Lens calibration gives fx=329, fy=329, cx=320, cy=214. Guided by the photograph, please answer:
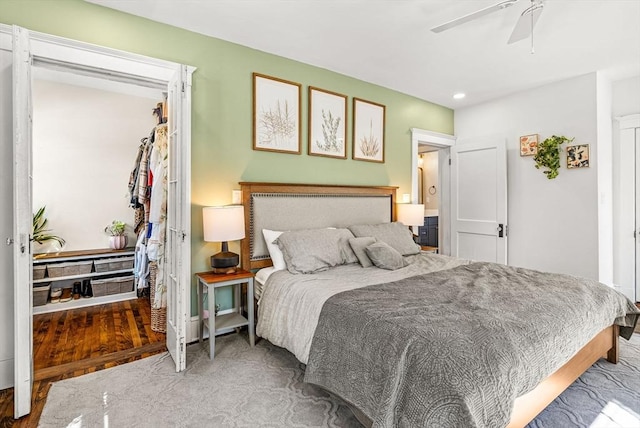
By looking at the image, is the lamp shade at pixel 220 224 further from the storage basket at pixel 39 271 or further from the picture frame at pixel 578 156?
the picture frame at pixel 578 156

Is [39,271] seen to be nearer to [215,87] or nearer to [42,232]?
[42,232]

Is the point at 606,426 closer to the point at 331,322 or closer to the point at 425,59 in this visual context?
the point at 331,322

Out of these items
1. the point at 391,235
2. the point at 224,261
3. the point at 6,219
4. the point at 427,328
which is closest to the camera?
the point at 427,328

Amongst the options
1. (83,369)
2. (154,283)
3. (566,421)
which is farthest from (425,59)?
(83,369)

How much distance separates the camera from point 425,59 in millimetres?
3332

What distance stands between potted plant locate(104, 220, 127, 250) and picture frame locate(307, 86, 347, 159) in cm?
267

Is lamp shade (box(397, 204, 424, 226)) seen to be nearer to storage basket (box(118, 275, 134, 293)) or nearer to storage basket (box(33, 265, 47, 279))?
storage basket (box(118, 275, 134, 293))

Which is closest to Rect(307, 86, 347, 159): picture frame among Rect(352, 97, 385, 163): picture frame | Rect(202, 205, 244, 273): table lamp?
Rect(352, 97, 385, 163): picture frame

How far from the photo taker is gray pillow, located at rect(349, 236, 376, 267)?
Answer: 9.57 ft

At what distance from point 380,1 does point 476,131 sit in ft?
10.1

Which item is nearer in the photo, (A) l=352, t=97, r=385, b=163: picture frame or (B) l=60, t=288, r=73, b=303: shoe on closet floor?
(B) l=60, t=288, r=73, b=303: shoe on closet floor

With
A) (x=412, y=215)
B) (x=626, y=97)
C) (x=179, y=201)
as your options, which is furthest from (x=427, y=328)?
(x=626, y=97)

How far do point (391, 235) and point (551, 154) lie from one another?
225cm

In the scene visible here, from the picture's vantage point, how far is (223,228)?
8.62ft
